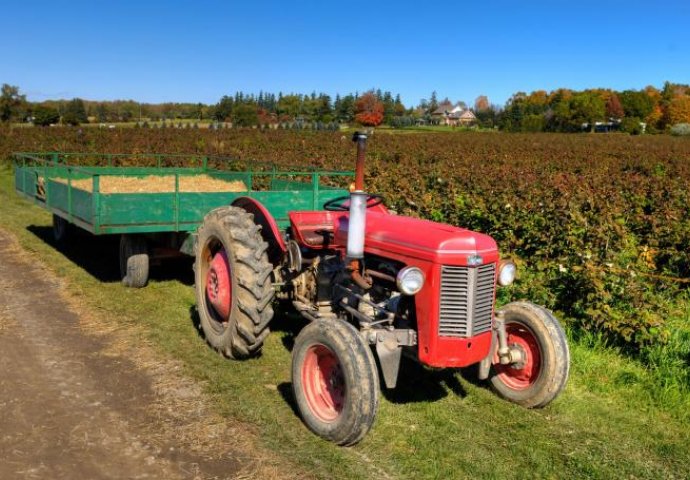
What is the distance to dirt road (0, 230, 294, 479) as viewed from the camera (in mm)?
3271

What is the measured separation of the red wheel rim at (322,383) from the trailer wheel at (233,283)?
0.73 m

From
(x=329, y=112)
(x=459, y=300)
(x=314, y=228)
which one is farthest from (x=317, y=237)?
(x=329, y=112)

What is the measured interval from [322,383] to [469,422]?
96 cm

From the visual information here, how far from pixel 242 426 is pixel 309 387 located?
0.46 meters

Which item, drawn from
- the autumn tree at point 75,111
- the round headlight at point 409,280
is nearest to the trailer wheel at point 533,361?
the round headlight at point 409,280

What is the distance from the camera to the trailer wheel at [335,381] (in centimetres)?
333

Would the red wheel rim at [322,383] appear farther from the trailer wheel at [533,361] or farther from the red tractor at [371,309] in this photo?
the trailer wheel at [533,361]

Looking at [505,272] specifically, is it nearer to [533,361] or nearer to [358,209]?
[533,361]

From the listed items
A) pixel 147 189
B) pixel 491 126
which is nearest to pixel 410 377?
pixel 147 189

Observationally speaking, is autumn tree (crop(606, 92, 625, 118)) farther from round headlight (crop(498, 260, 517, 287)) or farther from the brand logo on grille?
the brand logo on grille

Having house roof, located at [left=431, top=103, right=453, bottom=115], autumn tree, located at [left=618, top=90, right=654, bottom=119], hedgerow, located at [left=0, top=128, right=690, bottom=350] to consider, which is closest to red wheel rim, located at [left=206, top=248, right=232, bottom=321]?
hedgerow, located at [left=0, top=128, right=690, bottom=350]

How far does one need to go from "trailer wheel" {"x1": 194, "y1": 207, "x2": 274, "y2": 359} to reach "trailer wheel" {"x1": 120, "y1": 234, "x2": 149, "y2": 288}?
158 centimetres

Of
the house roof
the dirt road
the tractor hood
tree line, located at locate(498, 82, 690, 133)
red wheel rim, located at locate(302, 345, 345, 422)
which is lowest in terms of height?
the dirt road

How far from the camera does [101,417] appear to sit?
382cm
